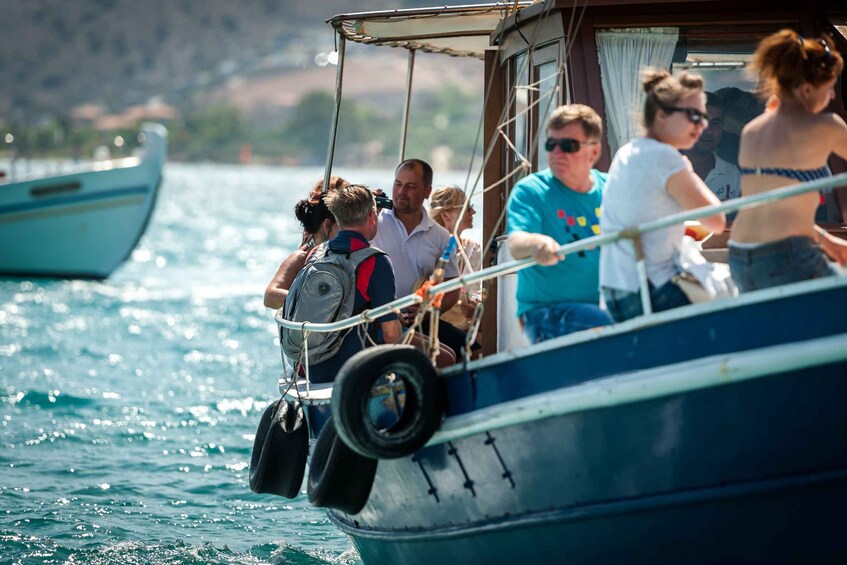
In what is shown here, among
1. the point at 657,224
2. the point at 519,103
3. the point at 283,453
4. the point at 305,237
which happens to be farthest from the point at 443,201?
the point at 657,224

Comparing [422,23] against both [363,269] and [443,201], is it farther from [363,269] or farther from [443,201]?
[363,269]

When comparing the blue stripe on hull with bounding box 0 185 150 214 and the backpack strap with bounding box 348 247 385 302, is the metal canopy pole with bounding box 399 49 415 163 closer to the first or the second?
the backpack strap with bounding box 348 247 385 302

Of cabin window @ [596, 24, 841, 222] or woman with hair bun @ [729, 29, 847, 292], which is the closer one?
woman with hair bun @ [729, 29, 847, 292]

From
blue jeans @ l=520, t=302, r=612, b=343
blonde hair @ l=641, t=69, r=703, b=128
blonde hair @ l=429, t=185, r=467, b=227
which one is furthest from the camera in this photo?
blonde hair @ l=429, t=185, r=467, b=227

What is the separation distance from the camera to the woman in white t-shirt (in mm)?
5305

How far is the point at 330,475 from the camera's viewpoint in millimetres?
6465

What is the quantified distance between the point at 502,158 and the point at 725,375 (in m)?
3.64

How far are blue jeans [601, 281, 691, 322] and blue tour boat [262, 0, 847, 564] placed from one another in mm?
213

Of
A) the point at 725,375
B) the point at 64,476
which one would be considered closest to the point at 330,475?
the point at 725,375

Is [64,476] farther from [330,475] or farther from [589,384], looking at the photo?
[589,384]

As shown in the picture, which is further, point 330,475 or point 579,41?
point 579,41

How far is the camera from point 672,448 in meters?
5.39

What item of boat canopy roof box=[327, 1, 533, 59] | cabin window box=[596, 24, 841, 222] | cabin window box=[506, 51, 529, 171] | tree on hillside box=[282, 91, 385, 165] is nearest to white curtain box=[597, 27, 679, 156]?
cabin window box=[596, 24, 841, 222]

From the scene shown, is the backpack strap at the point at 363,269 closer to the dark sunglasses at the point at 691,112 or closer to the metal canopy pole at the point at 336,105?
the metal canopy pole at the point at 336,105
